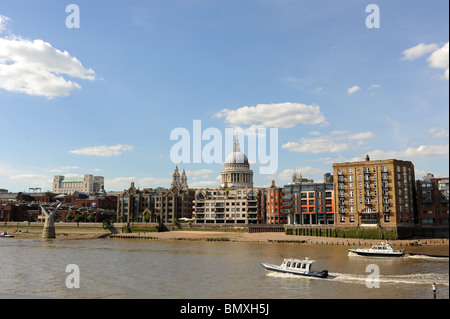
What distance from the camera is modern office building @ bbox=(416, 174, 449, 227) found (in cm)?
13916

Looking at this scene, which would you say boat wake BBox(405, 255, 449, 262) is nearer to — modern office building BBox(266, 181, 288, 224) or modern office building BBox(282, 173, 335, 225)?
modern office building BBox(282, 173, 335, 225)

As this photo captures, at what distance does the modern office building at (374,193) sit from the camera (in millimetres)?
133750

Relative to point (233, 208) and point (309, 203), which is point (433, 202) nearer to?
point (309, 203)

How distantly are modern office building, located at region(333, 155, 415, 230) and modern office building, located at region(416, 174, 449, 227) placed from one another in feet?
12.7

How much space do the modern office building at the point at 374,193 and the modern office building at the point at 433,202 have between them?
3.86 meters

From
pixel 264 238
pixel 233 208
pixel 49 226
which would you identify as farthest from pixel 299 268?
pixel 233 208

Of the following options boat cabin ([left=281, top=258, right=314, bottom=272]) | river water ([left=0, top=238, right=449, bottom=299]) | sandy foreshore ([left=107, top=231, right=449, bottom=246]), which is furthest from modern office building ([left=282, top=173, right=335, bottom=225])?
boat cabin ([left=281, top=258, right=314, bottom=272])

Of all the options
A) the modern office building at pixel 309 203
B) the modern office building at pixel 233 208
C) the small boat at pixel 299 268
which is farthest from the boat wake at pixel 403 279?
the modern office building at pixel 233 208

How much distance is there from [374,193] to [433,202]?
22.2 meters

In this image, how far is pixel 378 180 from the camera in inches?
5374

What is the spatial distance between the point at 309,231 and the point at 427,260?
6803 centimetres

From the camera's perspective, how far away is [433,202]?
462 feet

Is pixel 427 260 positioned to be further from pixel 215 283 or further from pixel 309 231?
pixel 309 231

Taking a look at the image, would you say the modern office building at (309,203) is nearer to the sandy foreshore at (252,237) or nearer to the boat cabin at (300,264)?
the sandy foreshore at (252,237)
